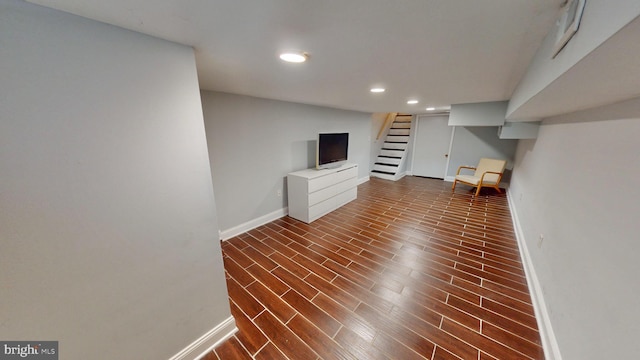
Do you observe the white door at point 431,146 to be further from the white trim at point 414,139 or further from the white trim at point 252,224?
the white trim at point 252,224

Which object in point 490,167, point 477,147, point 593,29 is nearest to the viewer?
point 593,29

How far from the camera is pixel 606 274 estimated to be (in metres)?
0.98

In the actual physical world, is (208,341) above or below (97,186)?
below

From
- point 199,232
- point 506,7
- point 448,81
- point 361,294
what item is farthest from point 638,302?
point 199,232

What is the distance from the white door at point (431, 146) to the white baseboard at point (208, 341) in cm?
638

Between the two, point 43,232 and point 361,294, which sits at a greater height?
point 43,232

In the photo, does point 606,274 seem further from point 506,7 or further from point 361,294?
point 361,294

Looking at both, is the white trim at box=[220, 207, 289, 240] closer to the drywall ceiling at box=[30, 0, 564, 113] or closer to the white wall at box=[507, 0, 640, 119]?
the drywall ceiling at box=[30, 0, 564, 113]

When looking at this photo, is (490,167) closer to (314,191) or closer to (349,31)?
(314,191)

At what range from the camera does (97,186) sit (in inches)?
36.3

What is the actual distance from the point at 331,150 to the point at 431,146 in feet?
13.1

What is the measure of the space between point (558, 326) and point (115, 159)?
9.02 feet

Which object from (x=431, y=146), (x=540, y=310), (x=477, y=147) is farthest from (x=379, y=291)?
(x=431, y=146)

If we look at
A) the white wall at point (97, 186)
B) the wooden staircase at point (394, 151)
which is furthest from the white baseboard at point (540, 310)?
the wooden staircase at point (394, 151)
